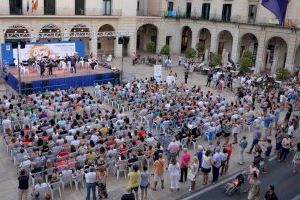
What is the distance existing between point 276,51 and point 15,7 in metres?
28.2

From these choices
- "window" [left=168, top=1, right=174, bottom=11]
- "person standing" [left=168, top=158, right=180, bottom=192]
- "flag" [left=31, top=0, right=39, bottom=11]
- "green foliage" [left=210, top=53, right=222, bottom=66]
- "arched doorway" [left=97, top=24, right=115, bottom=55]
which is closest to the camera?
"person standing" [left=168, top=158, right=180, bottom=192]

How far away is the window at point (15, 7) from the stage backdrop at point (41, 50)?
14.1 ft

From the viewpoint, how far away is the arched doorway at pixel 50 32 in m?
36.8

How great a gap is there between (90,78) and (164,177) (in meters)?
16.9

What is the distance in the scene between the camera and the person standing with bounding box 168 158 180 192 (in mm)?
13875

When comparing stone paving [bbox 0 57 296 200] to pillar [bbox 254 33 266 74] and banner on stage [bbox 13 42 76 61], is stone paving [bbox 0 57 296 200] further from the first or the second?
pillar [bbox 254 33 266 74]

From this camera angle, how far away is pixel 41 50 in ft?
115

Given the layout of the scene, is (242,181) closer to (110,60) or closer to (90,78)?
(90,78)

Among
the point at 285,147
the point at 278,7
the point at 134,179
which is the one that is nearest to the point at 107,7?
the point at 278,7

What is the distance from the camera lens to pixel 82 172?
14.4 meters

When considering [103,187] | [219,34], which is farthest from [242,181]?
[219,34]

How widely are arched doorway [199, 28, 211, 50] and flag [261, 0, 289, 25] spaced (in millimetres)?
24373

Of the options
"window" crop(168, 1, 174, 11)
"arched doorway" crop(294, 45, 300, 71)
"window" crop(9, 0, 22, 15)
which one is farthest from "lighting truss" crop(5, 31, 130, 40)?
"arched doorway" crop(294, 45, 300, 71)

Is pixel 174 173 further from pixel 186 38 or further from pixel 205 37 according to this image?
pixel 186 38
